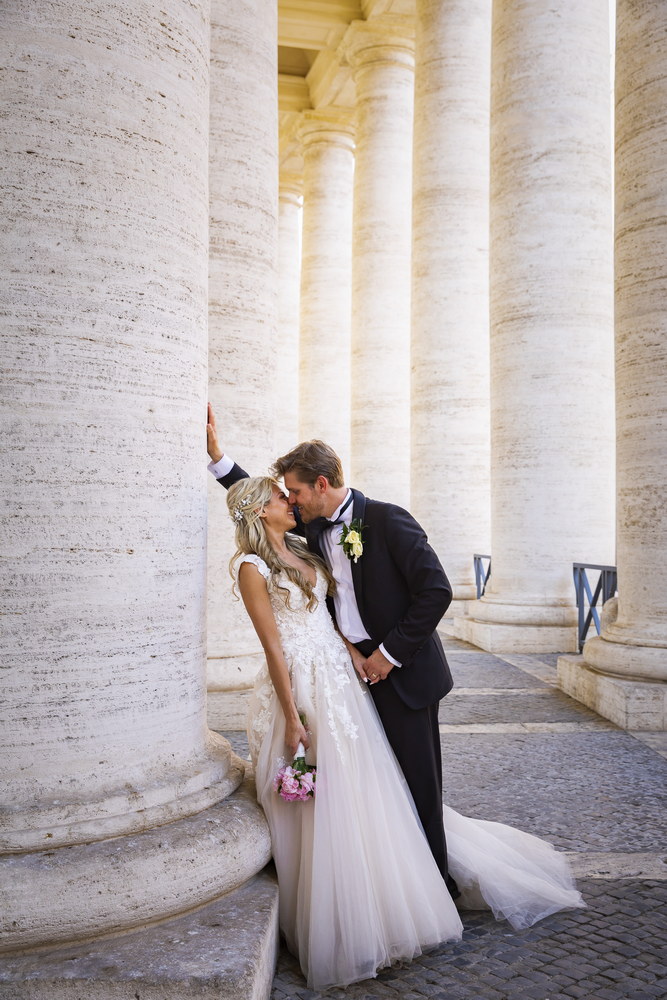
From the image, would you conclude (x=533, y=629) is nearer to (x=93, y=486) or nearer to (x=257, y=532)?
(x=257, y=532)

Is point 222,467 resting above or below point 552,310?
below

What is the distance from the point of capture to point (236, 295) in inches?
551

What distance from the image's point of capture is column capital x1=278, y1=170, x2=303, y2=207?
60156 millimetres

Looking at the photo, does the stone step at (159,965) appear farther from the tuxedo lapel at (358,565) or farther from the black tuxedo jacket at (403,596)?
the tuxedo lapel at (358,565)

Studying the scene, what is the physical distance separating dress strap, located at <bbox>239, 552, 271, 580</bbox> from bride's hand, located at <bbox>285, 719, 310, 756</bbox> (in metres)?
1.19

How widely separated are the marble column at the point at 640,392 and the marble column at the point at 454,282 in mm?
13930

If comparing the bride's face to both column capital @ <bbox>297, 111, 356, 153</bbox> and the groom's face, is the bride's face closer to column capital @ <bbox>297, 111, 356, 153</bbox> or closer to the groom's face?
the groom's face

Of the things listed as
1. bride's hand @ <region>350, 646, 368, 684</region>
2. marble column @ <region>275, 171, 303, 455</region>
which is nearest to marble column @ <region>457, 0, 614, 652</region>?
bride's hand @ <region>350, 646, 368, 684</region>

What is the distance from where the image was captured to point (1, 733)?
18.8 ft

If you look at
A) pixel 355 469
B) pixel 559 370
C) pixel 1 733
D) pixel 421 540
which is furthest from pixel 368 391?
pixel 1 733

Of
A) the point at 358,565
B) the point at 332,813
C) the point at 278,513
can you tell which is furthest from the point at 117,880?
the point at 358,565

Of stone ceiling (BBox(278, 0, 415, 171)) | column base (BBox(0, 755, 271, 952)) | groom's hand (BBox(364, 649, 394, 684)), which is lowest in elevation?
column base (BBox(0, 755, 271, 952))

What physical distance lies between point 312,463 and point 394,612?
1467 millimetres

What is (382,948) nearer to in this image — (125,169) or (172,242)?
(172,242)
